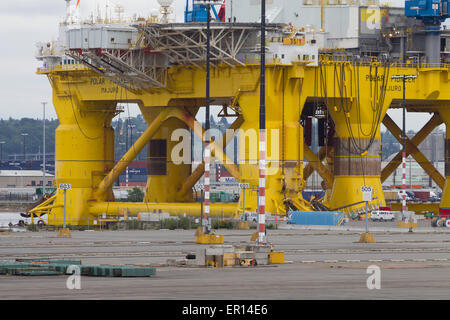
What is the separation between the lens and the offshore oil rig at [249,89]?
91.6m

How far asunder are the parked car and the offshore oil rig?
195 inches

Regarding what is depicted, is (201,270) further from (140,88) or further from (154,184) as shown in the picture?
(154,184)

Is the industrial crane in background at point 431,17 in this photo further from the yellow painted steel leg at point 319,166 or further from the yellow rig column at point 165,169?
the yellow rig column at point 165,169

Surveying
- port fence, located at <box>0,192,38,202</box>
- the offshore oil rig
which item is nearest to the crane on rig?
the offshore oil rig

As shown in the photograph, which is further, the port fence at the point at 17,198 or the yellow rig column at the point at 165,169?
the port fence at the point at 17,198

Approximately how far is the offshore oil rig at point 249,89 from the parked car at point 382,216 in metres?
4.95

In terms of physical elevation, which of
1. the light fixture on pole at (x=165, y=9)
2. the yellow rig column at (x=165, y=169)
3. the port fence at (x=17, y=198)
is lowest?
the port fence at (x=17, y=198)

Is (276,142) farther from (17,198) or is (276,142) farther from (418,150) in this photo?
(17,198)

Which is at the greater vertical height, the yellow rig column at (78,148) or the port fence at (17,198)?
the yellow rig column at (78,148)

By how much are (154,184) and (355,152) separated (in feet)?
57.3

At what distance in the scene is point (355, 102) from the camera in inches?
3858

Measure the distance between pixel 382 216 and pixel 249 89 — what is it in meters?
13.7

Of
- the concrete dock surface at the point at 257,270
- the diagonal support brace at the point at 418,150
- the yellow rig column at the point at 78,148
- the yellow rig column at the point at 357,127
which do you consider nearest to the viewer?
the concrete dock surface at the point at 257,270

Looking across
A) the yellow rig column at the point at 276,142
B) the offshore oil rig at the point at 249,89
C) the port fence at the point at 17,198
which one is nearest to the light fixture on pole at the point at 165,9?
the offshore oil rig at the point at 249,89
